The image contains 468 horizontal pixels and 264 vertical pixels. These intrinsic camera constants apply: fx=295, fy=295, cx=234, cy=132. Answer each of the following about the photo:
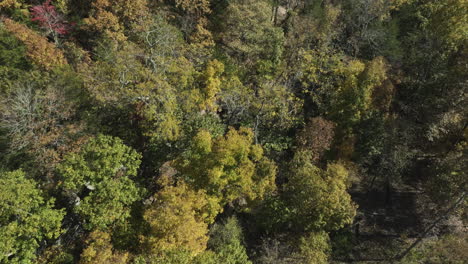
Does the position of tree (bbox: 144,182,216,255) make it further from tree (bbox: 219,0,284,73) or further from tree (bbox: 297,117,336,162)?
tree (bbox: 219,0,284,73)

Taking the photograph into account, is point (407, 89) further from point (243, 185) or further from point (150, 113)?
point (150, 113)

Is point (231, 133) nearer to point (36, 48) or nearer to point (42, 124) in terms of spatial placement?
point (42, 124)

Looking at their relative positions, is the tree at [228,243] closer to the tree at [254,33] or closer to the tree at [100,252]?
the tree at [100,252]

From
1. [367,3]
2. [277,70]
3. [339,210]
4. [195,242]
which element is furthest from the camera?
[367,3]

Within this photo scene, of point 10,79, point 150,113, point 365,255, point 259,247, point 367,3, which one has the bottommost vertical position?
point 259,247

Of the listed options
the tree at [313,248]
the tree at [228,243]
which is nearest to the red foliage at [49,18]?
the tree at [228,243]

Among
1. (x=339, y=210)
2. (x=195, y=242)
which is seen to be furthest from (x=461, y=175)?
(x=195, y=242)

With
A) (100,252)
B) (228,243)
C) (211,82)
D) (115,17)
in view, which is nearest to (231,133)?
(211,82)
